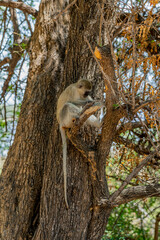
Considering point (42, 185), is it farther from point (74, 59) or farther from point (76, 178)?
point (74, 59)

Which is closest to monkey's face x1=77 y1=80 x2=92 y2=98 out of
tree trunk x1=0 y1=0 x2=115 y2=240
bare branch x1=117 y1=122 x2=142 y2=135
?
tree trunk x1=0 y1=0 x2=115 y2=240

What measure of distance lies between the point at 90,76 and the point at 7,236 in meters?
2.50

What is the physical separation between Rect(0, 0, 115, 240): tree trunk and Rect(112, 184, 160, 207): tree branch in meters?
0.18

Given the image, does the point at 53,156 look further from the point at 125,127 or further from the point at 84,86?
the point at 125,127

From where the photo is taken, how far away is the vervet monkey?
4059 mm

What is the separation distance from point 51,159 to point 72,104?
2.81 ft

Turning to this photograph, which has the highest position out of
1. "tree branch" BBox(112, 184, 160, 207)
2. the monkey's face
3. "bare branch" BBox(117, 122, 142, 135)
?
the monkey's face

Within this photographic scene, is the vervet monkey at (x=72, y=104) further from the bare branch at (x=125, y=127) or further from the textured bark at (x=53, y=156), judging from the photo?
the bare branch at (x=125, y=127)

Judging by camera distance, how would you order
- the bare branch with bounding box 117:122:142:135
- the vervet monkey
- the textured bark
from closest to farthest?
the bare branch with bounding box 117:122:142:135 → the textured bark → the vervet monkey

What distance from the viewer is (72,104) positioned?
4.32m

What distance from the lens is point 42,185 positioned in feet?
13.3

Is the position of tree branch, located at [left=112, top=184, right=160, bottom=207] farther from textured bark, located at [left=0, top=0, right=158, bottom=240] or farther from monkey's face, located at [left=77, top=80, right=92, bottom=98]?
monkey's face, located at [left=77, top=80, right=92, bottom=98]

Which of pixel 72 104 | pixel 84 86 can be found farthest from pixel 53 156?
pixel 84 86

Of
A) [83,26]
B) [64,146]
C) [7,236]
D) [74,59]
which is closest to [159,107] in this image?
[64,146]
